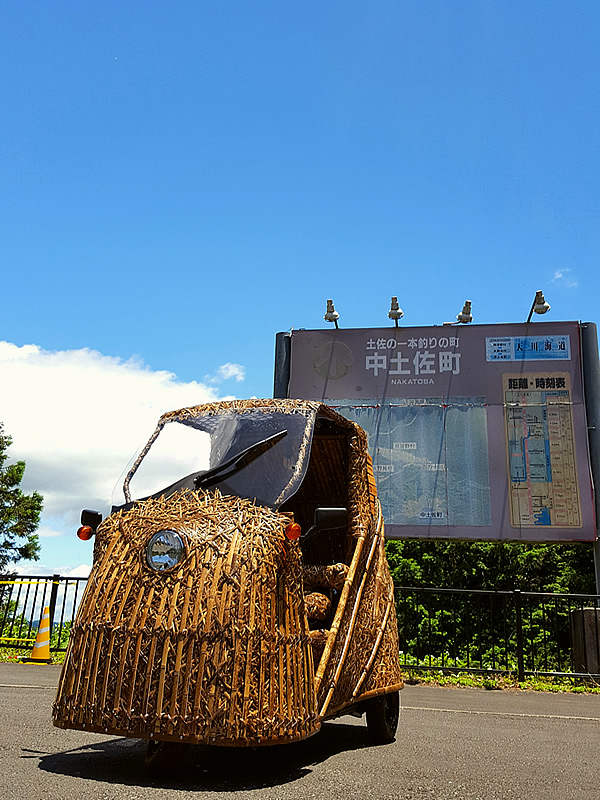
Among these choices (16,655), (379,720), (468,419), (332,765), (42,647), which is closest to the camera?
(332,765)

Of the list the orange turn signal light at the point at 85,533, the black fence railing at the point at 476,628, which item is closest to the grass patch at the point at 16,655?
the black fence railing at the point at 476,628

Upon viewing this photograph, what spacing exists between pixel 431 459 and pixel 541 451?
204cm

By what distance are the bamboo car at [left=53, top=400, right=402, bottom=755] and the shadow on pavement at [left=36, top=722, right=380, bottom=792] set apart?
209 millimetres

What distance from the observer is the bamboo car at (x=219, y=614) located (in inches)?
140

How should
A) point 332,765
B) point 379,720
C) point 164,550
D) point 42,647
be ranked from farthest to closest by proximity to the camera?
1. point 42,647
2. point 379,720
3. point 332,765
4. point 164,550

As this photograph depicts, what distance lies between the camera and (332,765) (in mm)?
4418

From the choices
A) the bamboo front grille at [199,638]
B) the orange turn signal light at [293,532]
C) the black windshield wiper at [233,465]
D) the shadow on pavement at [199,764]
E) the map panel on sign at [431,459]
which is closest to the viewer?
the bamboo front grille at [199,638]

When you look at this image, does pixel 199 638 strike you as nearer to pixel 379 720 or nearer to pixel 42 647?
pixel 379 720

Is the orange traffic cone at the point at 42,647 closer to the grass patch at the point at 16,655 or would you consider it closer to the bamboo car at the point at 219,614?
the grass patch at the point at 16,655

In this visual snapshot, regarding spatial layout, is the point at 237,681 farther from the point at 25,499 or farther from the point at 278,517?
the point at 25,499

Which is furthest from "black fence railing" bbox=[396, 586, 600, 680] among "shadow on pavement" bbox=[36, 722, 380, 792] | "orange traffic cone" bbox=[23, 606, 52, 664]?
"shadow on pavement" bbox=[36, 722, 380, 792]

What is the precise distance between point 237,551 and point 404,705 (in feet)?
18.2

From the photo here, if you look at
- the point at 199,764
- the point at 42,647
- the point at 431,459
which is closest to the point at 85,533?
the point at 199,764

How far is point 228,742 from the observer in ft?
11.4
